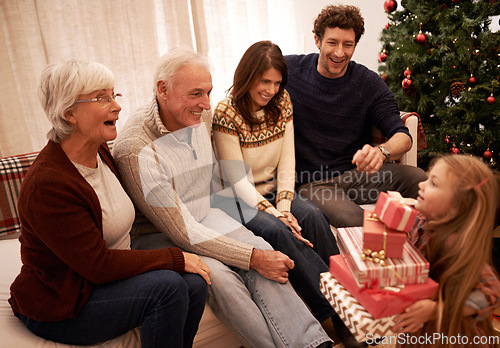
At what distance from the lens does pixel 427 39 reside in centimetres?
268

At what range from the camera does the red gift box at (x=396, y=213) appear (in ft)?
3.06

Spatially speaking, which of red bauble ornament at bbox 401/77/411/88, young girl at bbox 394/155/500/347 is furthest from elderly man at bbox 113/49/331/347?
red bauble ornament at bbox 401/77/411/88

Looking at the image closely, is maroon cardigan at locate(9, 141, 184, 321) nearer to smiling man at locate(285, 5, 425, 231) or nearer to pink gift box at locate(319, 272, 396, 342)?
pink gift box at locate(319, 272, 396, 342)

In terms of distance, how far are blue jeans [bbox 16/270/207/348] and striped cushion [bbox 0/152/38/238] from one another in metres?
0.61

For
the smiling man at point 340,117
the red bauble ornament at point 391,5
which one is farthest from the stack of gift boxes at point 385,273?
the red bauble ornament at point 391,5

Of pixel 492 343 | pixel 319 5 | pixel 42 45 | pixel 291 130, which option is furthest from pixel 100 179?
pixel 319 5

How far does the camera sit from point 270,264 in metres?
1.46

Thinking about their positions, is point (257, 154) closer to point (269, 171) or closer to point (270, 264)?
point (269, 171)

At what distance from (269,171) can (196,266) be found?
759 mm

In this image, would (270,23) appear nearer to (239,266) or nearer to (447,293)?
(239,266)

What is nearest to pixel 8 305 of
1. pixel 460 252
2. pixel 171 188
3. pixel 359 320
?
pixel 171 188

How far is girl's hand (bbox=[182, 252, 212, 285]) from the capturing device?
1.33m

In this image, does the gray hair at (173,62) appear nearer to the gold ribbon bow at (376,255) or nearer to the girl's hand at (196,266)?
the girl's hand at (196,266)

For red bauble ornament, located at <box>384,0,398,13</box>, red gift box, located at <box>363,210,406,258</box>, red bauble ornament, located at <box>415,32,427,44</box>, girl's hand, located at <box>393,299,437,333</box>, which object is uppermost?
red bauble ornament, located at <box>384,0,398,13</box>
